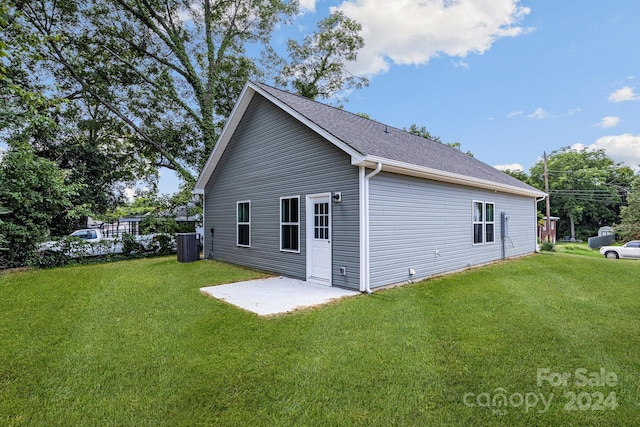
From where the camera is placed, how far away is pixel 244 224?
9.45m

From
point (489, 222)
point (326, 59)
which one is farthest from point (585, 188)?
point (489, 222)

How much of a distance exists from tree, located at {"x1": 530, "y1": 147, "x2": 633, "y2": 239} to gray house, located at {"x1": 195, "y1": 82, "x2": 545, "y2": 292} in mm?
29659

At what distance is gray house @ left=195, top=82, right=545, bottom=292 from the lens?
20.2 ft

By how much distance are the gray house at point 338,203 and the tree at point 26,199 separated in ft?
15.4

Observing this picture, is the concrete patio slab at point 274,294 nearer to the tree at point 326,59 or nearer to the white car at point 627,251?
the tree at point 326,59

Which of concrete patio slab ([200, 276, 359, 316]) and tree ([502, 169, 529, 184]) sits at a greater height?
tree ([502, 169, 529, 184])

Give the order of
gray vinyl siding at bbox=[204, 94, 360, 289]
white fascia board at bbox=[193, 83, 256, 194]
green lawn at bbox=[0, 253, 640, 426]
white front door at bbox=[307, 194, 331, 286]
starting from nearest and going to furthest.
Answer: green lawn at bbox=[0, 253, 640, 426], gray vinyl siding at bbox=[204, 94, 360, 289], white front door at bbox=[307, 194, 331, 286], white fascia board at bbox=[193, 83, 256, 194]

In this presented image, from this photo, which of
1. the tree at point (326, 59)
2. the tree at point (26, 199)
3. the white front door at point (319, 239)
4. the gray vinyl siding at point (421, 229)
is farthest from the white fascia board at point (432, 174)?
the tree at point (326, 59)

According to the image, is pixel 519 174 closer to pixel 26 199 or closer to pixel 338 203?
pixel 338 203

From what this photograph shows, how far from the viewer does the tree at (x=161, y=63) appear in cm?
1460

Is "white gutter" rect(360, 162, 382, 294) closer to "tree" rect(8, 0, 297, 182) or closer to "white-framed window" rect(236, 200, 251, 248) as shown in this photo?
"white-framed window" rect(236, 200, 251, 248)

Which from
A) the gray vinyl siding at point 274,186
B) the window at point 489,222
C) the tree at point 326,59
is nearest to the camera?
the gray vinyl siding at point 274,186

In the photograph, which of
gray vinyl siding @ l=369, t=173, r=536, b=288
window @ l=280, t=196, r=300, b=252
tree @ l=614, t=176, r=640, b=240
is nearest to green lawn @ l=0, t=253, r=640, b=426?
gray vinyl siding @ l=369, t=173, r=536, b=288

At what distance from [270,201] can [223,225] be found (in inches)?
115
